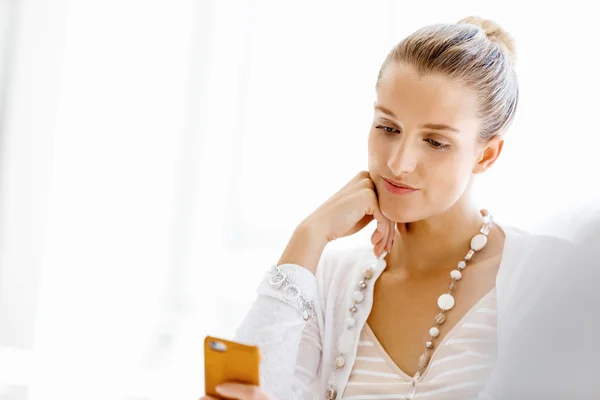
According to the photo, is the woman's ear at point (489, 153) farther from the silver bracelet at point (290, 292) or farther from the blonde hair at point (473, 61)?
the silver bracelet at point (290, 292)

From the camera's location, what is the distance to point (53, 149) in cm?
268

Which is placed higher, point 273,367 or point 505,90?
point 505,90

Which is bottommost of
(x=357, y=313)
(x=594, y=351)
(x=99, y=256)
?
(x=99, y=256)

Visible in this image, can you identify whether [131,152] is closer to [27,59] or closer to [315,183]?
[27,59]

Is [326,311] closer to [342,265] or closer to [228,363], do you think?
[342,265]

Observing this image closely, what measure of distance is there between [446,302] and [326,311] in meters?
0.27

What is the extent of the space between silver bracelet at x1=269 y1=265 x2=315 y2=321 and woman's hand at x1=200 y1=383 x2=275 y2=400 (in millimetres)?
270

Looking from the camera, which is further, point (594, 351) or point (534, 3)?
point (534, 3)

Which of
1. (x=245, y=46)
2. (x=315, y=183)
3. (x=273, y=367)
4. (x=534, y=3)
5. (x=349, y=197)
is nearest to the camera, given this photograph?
(x=273, y=367)

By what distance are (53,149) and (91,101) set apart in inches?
8.7

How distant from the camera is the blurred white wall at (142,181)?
2.48 m

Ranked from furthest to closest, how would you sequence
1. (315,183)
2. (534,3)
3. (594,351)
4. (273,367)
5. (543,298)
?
(315,183) < (534,3) < (273,367) < (543,298) < (594,351)

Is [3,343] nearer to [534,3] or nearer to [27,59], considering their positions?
[27,59]

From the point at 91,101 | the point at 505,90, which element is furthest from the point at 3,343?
the point at 505,90
